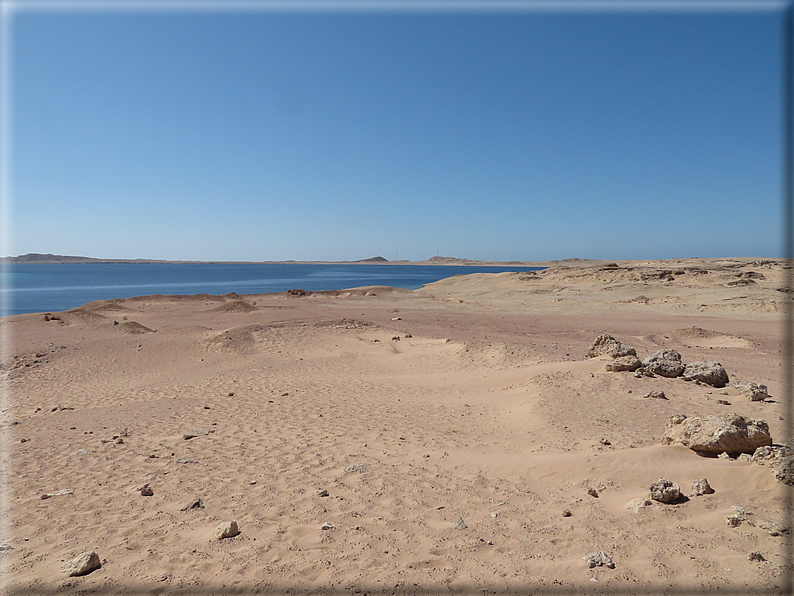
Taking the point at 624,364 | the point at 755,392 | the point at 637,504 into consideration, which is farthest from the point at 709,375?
the point at 637,504

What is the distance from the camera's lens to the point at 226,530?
408 cm

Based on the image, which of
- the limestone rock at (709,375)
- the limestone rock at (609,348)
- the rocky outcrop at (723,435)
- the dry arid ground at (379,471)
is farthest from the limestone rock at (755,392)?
the rocky outcrop at (723,435)

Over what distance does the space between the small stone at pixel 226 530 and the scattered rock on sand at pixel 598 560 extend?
3.19m

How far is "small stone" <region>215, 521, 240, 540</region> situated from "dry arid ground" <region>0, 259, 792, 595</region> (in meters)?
0.05

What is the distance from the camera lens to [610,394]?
28.6 ft

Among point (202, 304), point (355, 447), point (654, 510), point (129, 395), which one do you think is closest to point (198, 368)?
point (129, 395)

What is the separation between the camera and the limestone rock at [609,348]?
1091 cm

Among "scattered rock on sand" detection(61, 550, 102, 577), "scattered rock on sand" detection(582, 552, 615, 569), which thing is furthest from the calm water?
"scattered rock on sand" detection(582, 552, 615, 569)

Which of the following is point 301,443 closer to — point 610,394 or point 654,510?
point 654,510

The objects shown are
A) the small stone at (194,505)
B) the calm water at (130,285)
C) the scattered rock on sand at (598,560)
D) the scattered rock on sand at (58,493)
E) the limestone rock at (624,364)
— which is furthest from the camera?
the calm water at (130,285)

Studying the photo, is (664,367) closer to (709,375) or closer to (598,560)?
(709,375)

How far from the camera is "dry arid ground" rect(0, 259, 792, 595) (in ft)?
11.5

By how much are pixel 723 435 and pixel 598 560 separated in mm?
3123

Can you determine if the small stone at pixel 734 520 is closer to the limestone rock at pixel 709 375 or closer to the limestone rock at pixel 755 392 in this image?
the limestone rock at pixel 755 392
